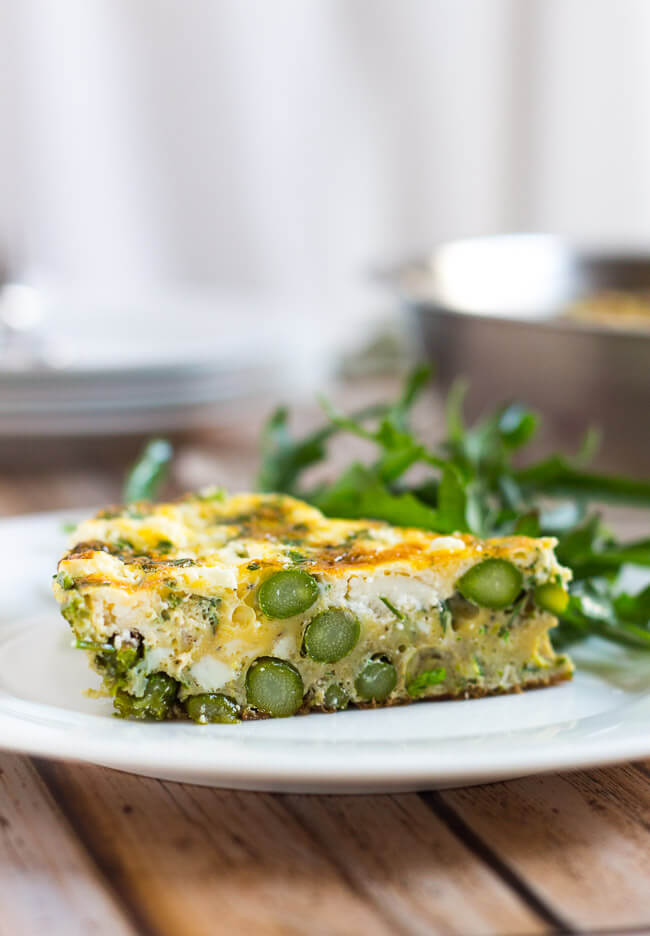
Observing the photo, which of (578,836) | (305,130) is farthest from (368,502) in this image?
(305,130)

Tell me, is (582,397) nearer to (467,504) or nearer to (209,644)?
(467,504)

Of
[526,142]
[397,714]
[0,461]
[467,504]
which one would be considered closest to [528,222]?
[526,142]

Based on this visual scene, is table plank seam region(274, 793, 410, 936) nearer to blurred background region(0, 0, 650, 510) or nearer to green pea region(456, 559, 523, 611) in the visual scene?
green pea region(456, 559, 523, 611)

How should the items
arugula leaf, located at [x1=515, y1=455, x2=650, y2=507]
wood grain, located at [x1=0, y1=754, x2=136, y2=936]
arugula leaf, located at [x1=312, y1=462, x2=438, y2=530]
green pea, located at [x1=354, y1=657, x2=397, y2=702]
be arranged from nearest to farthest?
wood grain, located at [x1=0, y1=754, x2=136, y2=936] < green pea, located at [x1=354, y1=657, x2=397, y2=702] < arugula leaf, located at [x1=312, y1=462, x2=438, y2=530] < arugula leaf, located at [x1=515, y1=455, x2=650, y2=507]

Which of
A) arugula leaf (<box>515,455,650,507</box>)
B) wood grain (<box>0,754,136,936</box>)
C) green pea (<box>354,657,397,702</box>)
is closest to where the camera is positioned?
wood grain (<box>0,754,136,936</box>)

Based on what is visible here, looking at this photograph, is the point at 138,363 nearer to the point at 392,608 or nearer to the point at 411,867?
the point at 392,608

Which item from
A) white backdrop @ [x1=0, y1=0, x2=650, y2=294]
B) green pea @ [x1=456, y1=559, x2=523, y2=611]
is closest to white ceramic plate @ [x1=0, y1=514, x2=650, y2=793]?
green pea @ [x1=456, y1=559, x2=523, y2=611]
